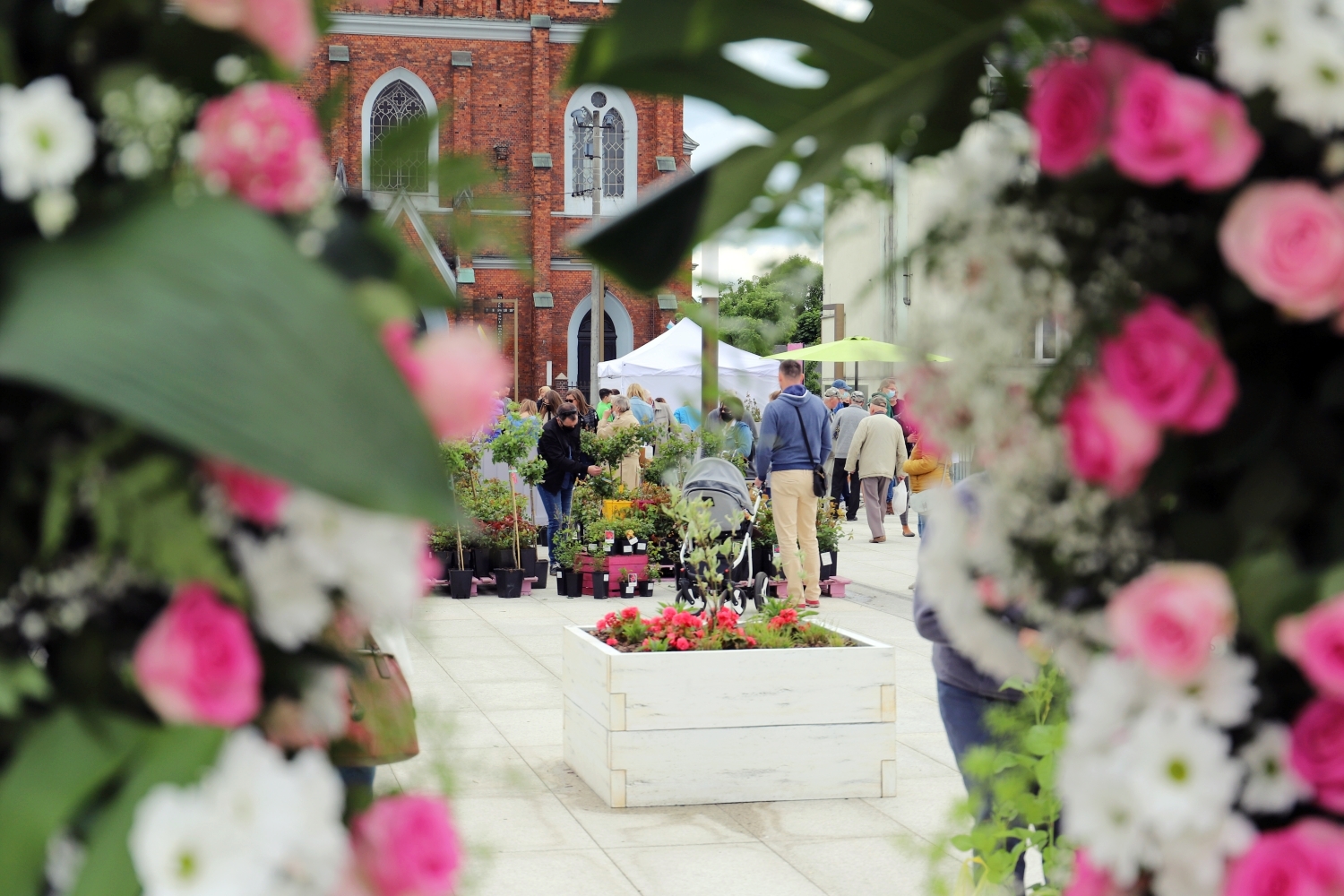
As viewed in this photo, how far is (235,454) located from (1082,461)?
72cm

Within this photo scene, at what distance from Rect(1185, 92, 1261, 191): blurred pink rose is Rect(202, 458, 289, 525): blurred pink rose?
0.75 m

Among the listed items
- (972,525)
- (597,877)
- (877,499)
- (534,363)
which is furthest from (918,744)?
(534,363)

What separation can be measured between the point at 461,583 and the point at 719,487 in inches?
124

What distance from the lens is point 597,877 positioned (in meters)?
4.84

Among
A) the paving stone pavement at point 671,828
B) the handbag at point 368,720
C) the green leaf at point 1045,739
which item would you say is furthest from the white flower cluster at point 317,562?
the paving stone pavement at point 671,828

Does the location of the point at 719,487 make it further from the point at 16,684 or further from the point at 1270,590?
the point at 16,684

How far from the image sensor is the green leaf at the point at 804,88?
1151mm

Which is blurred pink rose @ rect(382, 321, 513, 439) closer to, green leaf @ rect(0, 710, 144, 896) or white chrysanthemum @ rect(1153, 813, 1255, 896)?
green leaf @ rect(0, 710, 144, 896)

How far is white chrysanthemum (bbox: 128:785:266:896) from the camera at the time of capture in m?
0.86

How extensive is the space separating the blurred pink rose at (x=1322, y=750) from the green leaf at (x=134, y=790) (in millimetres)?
832

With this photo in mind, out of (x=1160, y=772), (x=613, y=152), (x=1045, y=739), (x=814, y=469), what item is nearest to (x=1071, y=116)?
(x=1160, y=772)

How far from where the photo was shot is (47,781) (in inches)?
35.7

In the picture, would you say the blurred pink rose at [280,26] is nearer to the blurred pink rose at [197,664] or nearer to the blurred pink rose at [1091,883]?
the blurred pink rose at [197,664]

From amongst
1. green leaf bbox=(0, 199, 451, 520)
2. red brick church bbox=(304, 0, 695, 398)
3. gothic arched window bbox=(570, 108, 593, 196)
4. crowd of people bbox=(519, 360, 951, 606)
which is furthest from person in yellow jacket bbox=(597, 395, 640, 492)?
gothic arched window bbox=(570, 108, 593, 196)
